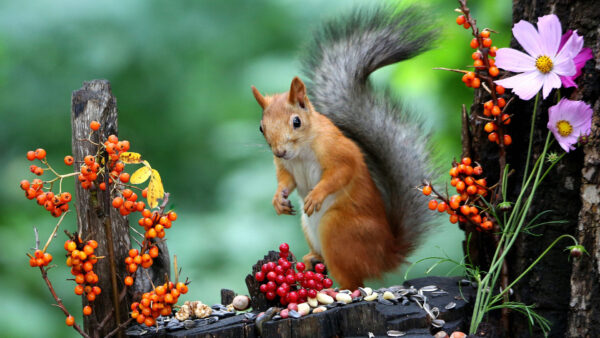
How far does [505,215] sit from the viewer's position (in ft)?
5.29

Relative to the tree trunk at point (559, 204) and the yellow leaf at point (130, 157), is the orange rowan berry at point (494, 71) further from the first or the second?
the yellow leaf at point (130, 157)

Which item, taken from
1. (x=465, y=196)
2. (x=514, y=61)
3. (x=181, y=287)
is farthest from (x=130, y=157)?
(x=514, y=61)

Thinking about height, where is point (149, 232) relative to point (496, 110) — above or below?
below

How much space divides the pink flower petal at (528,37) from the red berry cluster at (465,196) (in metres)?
0.29

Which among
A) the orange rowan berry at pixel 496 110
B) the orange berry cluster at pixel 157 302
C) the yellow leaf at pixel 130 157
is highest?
the yellow leaf at pixel 130 157

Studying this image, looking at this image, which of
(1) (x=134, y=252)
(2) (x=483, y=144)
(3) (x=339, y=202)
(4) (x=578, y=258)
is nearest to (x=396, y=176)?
(3) (x=339, y=202)

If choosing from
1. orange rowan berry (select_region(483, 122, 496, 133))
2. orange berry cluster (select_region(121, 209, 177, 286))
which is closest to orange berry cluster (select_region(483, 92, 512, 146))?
orange rowan berry (select_region(483, 122, 496, 133))

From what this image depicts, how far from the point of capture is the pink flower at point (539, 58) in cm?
152

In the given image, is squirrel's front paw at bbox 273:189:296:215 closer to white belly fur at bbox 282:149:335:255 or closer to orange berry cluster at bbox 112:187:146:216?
white belly fur at bbox 282:149:335:255

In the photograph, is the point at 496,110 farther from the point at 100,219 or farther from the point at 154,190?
the point at 100,219

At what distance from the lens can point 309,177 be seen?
1985 millimetres

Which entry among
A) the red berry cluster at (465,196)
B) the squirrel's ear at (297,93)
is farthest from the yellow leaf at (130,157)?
the red berry cluster at (465,196)

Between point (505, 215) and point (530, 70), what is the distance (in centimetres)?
34

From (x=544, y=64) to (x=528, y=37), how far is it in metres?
0.07
